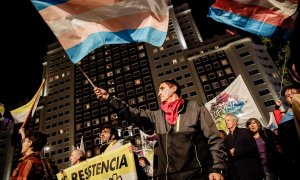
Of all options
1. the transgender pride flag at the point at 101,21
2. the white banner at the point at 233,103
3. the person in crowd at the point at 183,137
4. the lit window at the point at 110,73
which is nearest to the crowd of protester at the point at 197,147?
the person in crowd at the point at 183,137

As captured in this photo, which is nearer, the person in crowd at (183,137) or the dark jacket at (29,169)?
the person in crowd at (183,137)

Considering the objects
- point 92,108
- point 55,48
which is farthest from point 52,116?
point 55,48

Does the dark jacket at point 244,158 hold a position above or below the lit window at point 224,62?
above

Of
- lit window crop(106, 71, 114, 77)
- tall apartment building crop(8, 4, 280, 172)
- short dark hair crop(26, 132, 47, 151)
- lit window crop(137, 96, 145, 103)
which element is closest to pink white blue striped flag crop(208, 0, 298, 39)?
short dark hair crop(26, 132, 47, 151)

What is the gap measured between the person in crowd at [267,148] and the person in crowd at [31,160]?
3.76m

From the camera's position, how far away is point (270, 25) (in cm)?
488

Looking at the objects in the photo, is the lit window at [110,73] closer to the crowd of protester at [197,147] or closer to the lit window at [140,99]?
the lit window at [140,99]

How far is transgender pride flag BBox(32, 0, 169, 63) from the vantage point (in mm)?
4977

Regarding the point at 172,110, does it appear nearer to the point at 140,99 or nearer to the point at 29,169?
the point at 29,169

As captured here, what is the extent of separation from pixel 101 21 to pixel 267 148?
Answer: 388 centimetres

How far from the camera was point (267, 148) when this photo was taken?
5.01 m

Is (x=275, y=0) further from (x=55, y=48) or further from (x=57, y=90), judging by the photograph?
(x=55, y=48)

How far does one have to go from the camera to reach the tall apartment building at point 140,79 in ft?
195

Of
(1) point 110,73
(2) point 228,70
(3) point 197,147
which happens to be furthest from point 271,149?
(1) point 110,73
